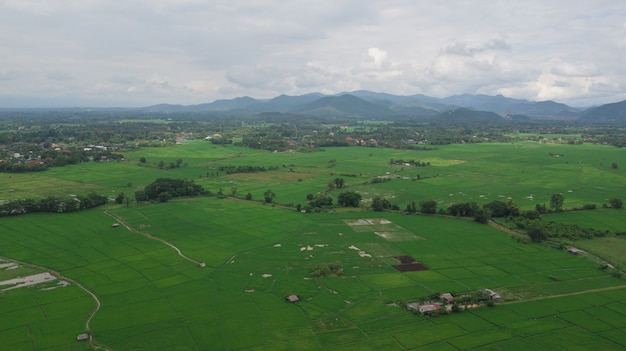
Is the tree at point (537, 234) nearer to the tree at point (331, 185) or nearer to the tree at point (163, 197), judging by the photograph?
the tree at point (331, 185)

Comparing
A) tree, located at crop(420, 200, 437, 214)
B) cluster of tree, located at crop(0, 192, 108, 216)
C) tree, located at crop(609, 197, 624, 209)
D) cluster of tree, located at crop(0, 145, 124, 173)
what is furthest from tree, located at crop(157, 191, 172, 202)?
tree, located at crop(609, 197, 624, 209)

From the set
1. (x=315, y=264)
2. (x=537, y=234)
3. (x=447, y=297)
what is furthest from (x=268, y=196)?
(x=447, y=297)

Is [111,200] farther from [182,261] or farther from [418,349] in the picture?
[418,349]

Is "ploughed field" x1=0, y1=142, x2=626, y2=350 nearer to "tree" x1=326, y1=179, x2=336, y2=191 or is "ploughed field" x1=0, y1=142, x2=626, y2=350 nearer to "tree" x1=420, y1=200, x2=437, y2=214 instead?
"tree" x1=420, y1=200, x2=437, y2=214

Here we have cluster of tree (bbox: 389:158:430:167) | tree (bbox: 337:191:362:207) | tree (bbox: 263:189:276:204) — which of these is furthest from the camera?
cluster of tree (bbox: 389:158:430:167)

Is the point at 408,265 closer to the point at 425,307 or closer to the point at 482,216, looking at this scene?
the point at 425,307

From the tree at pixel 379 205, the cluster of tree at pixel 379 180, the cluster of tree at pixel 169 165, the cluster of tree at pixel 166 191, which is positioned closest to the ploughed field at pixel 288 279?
the tree at pixel 379 205
